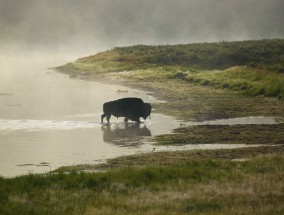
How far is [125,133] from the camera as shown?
29.7 metres

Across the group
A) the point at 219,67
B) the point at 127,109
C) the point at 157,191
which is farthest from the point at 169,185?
the point at 219,67

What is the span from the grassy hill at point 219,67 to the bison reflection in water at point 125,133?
18.3 m

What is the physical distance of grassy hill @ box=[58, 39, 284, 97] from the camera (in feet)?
178

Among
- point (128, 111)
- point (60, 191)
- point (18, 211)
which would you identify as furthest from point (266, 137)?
point (18, 211)

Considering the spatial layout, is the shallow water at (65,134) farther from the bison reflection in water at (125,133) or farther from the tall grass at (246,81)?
the tall grass at (246,81)

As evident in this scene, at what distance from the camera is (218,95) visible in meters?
50.3

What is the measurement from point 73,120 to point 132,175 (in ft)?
61.7

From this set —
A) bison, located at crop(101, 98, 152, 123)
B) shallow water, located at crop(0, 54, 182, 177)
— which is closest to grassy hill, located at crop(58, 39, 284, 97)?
shallow water, located at crop(0, 54, 182, 177)

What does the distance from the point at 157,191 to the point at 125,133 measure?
14854 mm

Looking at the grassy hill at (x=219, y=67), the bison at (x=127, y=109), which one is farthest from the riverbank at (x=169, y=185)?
the grassy hill at (x=219, y=67)

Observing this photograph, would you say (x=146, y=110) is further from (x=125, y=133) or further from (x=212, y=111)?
(x=212, y=111)

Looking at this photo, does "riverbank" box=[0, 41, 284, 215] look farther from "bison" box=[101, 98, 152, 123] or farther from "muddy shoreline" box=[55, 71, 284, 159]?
"bison" box=[101, 98, 152, 123]

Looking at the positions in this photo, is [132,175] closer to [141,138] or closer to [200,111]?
[141,138]

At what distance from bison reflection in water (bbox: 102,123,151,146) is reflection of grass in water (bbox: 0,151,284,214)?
9.00 meters
